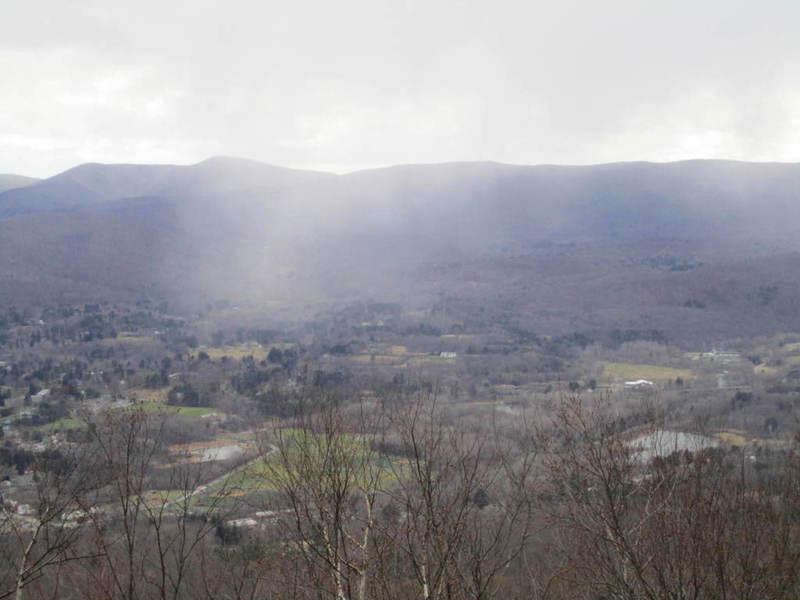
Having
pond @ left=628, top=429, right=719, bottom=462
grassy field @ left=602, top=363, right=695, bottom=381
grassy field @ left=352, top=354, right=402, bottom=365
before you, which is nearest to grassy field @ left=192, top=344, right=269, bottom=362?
grassy field @ left=352, top=354, right=402, bottom=365

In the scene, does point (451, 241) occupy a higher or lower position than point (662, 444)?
lower

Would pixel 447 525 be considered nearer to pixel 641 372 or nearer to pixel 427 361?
pixel 641 372

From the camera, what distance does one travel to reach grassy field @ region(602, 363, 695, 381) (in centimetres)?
3002

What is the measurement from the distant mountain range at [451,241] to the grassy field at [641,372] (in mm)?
10812

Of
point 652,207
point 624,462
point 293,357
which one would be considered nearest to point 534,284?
point 293,357

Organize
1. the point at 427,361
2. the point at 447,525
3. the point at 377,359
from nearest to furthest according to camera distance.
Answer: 1. the point at 447,525
2. the point at 427,361
3. the point at 377,359

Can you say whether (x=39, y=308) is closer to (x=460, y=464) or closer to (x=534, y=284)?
(x=534, y=284)

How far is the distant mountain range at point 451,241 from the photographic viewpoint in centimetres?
5019

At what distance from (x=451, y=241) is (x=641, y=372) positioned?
164 feet

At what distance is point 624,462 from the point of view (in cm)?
598

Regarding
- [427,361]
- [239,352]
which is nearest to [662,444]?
[427,361]

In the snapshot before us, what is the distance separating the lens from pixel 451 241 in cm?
8075

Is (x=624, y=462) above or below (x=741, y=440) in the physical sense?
above

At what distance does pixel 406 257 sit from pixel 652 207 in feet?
103
